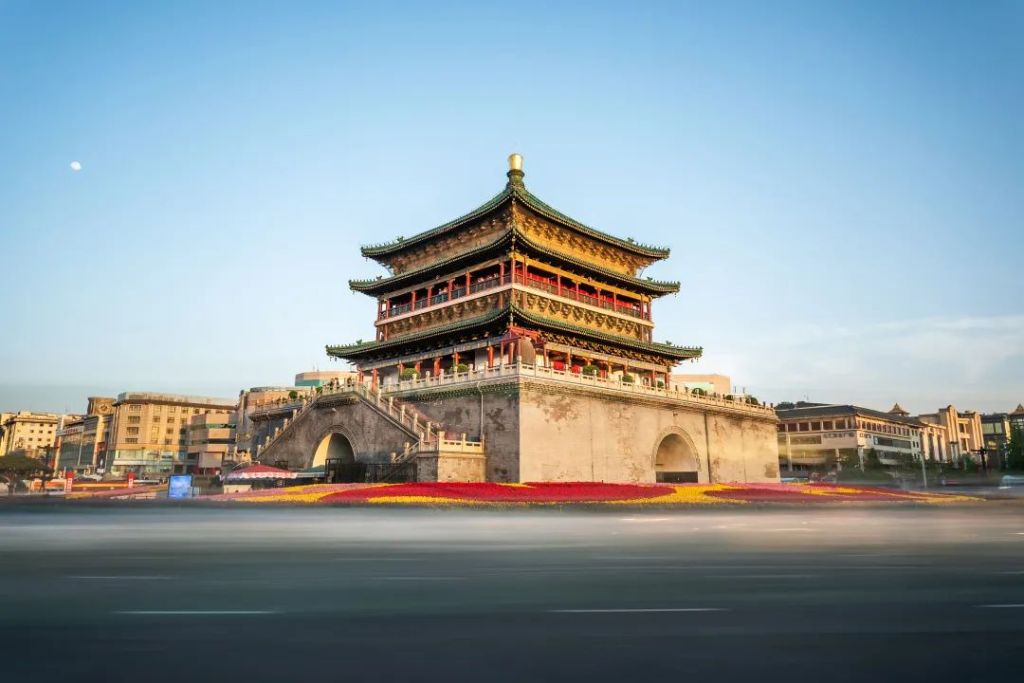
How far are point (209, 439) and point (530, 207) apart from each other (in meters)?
70.7

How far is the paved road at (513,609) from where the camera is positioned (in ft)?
12.2

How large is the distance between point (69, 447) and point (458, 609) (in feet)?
422

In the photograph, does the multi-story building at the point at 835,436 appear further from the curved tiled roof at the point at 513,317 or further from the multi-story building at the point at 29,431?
the multi-story building at the point at 29,431

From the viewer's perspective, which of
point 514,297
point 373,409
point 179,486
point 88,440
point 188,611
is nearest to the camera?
point 188,611

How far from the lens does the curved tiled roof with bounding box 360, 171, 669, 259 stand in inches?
1529

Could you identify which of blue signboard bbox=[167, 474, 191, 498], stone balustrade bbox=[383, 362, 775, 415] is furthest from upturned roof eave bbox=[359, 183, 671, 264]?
blue signboard bbox=[167, 474, 191, 498]

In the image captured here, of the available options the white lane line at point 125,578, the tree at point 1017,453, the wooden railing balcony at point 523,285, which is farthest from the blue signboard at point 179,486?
the tree at point 1017,453

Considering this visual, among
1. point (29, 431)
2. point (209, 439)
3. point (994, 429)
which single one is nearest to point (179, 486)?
point (209, 439)

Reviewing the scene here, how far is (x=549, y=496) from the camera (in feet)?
78.2

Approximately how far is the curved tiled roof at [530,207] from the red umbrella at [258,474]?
60.1ft

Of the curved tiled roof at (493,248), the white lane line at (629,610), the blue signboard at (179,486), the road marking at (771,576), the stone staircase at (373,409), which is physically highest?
the curved tiled roof at (493,248)

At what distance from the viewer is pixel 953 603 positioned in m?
5.55

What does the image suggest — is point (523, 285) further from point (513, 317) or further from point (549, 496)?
point (549, 496)

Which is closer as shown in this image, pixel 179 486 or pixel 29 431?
pixel 179 486
